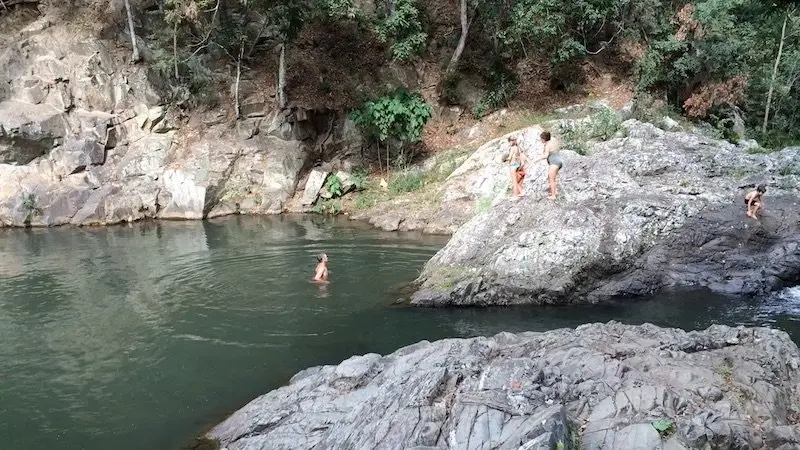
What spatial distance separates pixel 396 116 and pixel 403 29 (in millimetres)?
3912

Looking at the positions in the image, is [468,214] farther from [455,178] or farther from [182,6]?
[182,6]

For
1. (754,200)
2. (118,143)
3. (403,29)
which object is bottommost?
(754,200)

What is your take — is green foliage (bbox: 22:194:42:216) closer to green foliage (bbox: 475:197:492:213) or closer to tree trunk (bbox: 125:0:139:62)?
tree trunk (bbox: 125:0:139:62)

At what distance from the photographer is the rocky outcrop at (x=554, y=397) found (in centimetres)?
607

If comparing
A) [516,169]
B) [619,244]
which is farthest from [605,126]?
[619,244]

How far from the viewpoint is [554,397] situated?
665 cm

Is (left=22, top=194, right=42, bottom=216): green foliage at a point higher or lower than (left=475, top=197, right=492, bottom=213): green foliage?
higher

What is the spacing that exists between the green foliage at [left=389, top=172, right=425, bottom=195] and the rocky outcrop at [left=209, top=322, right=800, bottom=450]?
16.8m

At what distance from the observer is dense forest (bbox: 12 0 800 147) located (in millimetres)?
24906

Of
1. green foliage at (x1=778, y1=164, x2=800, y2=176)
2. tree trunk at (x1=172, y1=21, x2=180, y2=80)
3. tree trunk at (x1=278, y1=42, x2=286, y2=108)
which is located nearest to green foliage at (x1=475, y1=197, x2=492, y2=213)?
green foliage at (x1=778, y1=164, x2=800, y2=176)

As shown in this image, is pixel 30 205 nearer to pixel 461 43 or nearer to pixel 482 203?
pixel 482 203

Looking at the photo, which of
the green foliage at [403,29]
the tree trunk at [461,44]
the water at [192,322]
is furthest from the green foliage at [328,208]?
the tree trunk at [461,44]

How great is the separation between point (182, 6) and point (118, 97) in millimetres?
5385

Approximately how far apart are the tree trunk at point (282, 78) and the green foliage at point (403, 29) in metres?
4.30
